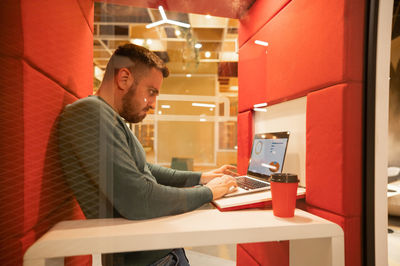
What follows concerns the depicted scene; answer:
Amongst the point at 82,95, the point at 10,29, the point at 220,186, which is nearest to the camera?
the point at 10,29

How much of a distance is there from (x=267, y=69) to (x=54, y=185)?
46.3 inches

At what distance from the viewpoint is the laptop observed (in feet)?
3.44

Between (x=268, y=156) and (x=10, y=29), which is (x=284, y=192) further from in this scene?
(x=10, y=29)

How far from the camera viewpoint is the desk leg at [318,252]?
0.72 meters

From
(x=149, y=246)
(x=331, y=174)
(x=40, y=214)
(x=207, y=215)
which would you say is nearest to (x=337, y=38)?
(x=331, y=174)

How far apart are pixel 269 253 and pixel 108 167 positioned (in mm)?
1013

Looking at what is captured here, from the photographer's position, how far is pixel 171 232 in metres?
→ 0.65

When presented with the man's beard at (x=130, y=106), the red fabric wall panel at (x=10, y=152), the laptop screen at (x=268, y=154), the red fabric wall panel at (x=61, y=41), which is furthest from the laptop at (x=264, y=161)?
the red fabric wall panel at (x=61, y=41)

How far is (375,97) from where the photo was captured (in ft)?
2.59

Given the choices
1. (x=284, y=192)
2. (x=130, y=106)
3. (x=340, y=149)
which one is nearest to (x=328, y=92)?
(x=340, y=149)

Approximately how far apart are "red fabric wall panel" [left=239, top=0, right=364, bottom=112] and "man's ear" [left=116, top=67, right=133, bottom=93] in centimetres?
75

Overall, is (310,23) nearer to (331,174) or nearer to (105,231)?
(331,174)

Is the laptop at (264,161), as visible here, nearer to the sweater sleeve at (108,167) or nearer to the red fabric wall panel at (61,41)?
the sweater sleeve at (108,167)

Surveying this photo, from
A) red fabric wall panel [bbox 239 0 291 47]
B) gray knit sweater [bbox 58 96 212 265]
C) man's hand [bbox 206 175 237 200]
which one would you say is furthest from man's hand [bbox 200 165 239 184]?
red fabric wall panel [bbox 239 0 291 47]
